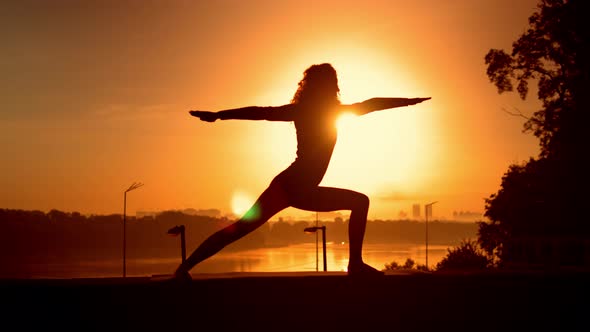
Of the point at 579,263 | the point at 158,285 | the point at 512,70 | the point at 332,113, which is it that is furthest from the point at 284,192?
the point at 512,70

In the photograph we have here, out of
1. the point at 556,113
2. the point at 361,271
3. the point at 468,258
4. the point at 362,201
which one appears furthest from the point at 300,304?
→ the point at 468,258

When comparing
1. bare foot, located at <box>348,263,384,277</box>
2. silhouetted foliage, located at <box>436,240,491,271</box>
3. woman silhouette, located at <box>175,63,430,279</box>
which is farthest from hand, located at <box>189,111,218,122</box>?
silhouetted foliage, located at <box>436,240,491,271</box>

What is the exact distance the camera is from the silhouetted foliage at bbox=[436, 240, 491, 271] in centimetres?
4469

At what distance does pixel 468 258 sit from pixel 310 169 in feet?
140

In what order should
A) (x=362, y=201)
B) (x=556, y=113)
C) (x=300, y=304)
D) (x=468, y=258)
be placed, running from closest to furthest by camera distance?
(x=300, y=304)
(x=362, y=201)
(x=556, y=113)
(x=468, y=258)

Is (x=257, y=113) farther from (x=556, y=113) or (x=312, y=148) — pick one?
(x=556, y=113)

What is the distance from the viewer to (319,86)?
22.4ft

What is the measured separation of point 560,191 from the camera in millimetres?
29906

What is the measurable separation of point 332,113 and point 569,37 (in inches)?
1029

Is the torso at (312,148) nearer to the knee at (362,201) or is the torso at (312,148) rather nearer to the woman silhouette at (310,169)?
the woman silhouette at (310,169)

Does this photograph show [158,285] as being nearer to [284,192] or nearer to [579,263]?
[284,192]

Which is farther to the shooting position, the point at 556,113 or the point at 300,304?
the point at 556,113

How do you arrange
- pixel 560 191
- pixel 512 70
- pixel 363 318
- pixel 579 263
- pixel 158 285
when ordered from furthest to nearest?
pixel 512 70 < pixel 560 191 < pixel 579 263 < pixel 158 285 < pixel 363 318

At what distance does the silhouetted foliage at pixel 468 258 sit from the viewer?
44688 mm
